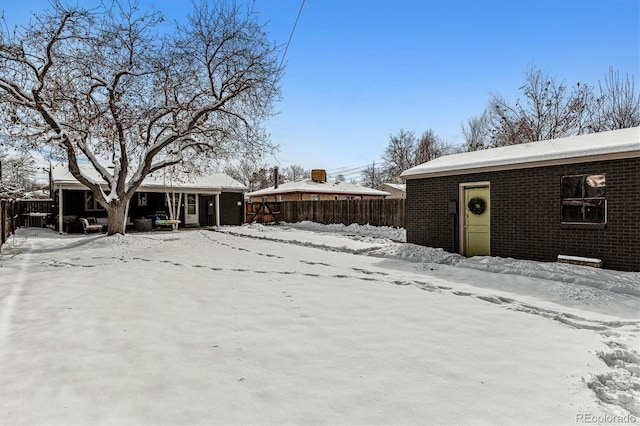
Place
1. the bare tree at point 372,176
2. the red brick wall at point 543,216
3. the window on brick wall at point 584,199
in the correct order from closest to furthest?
the red brick wall at point 543,216 < the window on brick wall at point 584,199 < the bare tree at point 372,176

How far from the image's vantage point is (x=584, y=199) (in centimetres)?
801

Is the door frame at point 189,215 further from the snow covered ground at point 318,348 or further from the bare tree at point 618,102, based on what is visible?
the bare tree at point 618,102

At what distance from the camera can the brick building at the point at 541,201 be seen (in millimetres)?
7453

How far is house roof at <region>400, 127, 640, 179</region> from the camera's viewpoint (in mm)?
7562

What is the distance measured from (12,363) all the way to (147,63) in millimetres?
13593

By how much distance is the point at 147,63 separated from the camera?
14.1 metres

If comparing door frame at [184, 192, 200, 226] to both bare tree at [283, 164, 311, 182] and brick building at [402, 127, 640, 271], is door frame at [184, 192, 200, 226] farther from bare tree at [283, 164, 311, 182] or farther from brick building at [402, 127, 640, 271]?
bare tree at [283, 164, 311, 182]

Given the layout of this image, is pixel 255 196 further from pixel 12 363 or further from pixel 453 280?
pixel 12 363

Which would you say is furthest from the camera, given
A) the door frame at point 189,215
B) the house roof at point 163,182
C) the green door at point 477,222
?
the door frame at point 189,215

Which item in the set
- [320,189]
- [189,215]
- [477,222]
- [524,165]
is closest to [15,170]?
[189,215]

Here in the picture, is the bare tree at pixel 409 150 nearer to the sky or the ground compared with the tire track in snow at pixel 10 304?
nearer to the sky

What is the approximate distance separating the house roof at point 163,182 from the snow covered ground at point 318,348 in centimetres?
1283
